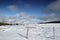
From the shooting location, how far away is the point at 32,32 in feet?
3.35

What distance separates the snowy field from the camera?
101 cm

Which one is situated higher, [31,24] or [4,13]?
[4,13]

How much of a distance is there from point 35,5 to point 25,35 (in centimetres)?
32

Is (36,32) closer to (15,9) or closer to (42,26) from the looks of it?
(42,26)

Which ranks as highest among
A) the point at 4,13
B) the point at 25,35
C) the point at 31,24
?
the point at 4,13

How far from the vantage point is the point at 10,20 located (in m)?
1.05


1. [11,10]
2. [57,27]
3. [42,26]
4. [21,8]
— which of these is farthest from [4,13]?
[57,27]

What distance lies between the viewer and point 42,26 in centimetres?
102

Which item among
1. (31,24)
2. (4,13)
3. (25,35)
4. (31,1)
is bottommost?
(25,35)

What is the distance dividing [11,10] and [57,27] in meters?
0.49

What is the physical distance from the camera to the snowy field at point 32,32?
101cm

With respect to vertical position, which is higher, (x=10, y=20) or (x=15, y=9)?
(x=15, y=9)

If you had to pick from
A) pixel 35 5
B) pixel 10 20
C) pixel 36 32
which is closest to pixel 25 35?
pixel 36 32

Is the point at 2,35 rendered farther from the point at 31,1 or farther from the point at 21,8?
the point at 31,1
